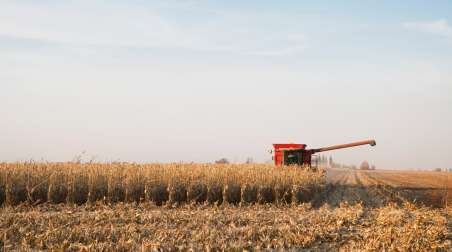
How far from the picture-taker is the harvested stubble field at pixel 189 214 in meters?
7.93

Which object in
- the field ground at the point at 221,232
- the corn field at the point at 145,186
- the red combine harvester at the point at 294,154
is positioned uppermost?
the red combine harvester at the point at 294,154

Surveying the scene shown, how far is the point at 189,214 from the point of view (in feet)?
35.5

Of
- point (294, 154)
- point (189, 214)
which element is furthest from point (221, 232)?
point (294, 154)

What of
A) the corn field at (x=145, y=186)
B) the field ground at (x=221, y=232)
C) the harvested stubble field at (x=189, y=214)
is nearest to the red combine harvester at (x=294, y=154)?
the harvested stubble field at (x=189, y=214)

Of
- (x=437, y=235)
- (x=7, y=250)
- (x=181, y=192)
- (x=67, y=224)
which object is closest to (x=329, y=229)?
(x=437, y=235)

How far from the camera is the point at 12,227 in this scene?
8570 millimetres

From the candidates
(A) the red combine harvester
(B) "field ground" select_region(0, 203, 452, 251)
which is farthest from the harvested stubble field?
(A) the red combine harvester

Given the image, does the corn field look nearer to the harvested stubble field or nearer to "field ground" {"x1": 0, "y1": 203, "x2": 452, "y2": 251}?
the harvested stubble field

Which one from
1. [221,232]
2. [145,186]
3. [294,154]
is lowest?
[221,232]

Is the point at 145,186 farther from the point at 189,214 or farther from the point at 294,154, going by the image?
the point at 294,154

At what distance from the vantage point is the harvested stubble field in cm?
793

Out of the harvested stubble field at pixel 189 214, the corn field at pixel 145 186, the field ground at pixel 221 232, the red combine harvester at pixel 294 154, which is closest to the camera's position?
the field ground at pixel 221 232

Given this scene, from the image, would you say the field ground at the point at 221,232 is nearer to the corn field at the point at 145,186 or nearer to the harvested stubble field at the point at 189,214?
the harvested stubble field at the point at 189,214

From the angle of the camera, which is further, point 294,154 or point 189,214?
point 294,154
